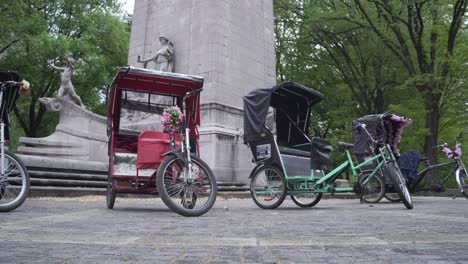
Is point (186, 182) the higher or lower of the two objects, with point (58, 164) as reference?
lower

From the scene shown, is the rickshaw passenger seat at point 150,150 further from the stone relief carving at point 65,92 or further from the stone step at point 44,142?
the stone relief carving at point 65,92

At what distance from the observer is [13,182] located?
6.19 metres

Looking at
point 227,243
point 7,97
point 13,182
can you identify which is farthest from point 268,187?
point 227,243

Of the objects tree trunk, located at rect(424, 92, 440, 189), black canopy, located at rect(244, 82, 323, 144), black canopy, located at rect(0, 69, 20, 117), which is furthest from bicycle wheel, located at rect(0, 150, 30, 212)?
tree trunk, located at rect(424, 92, 440, 189)

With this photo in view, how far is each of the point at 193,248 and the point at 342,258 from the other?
1.03 metres

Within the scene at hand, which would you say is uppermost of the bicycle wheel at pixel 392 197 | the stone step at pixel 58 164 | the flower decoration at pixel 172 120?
the flower decoration at pixel 172 120

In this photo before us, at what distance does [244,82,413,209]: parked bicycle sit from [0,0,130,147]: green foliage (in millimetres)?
18129

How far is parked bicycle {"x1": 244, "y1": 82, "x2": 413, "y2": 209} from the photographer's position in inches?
319

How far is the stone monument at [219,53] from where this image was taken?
51.7 feet

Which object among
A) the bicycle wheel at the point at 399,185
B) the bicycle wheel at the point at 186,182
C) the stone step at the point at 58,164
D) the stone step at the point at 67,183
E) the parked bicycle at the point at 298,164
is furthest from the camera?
the stone step at the point at 58,164

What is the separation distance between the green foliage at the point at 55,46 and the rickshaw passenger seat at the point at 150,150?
19.1 m

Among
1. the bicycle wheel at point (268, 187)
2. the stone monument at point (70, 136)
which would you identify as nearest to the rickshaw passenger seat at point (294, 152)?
the bicycle wheel at point (268, 187)

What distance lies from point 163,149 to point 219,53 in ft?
33.3

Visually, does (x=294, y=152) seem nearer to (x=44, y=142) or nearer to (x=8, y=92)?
(x=8, y=92)
